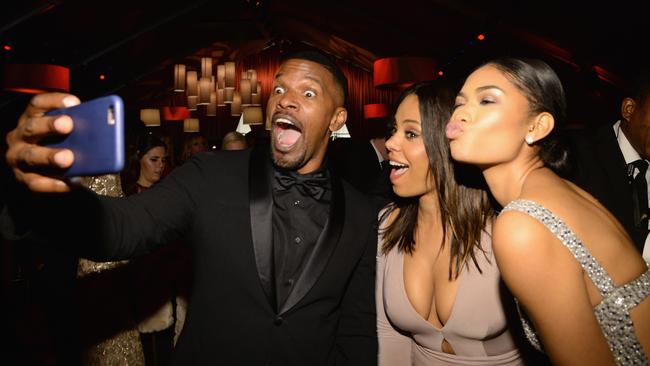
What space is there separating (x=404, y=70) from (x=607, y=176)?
4.99 meters

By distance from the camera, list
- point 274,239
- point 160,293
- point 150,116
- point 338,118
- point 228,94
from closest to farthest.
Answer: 1. point 274,239
2. point 338,118
3. point 160,293
4. point 228,94
5. point 150,116

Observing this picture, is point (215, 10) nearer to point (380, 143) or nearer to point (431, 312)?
point (380, 143)

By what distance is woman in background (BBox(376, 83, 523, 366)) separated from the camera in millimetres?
1860

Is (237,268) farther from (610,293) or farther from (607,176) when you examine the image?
(607,176)

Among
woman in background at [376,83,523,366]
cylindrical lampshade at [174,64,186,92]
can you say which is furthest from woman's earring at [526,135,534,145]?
cylindrical lampshade at [174,64,186,92]

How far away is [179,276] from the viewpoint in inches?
118

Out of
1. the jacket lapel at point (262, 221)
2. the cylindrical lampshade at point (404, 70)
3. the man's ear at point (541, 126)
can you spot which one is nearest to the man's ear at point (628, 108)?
the man's ear at point (541, 126)

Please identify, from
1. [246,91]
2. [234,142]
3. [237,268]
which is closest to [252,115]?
[246,91]

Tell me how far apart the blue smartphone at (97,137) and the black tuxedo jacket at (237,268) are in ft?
2.41

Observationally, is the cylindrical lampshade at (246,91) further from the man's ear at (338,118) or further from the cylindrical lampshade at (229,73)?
the man's ear at (338,118)

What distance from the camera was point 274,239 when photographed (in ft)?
5.67

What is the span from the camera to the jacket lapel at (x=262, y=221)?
1.62 m

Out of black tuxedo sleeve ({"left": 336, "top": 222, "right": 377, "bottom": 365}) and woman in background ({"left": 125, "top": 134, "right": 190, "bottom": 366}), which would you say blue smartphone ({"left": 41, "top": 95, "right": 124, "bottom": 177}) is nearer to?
black tuxedo sleeve ({"left": 336, "top": 222, "right": 377, "bottom": 365})

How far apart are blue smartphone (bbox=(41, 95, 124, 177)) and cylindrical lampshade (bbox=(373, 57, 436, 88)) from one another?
6.78 metres
